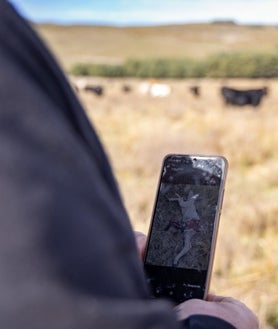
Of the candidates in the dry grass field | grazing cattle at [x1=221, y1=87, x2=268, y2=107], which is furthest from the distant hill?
grazing cattle at [x1=221, y1=87, x2=268, y2=107]

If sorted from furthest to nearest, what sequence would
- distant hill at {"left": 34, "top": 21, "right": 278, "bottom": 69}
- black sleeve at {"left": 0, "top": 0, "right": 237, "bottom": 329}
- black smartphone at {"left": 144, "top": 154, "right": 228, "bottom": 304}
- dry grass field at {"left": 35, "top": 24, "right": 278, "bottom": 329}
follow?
distant hill at {"left": 34, "top": 21, "right": 278, "bottom": 69}, dry grass field at {"left": 35, "top": 24, "right": 278, "bottom": 329}, black smartphone at {"left": 144, "top": 154, "right": 228, "bottom": 304}, black sleeve at {"left": 0, "top": 0, "right": 237, "bottom": 329}

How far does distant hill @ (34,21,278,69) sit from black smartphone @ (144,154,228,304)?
2910 inches

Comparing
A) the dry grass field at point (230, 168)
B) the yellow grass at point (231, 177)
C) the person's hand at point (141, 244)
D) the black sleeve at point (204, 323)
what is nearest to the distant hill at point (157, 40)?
the dry grass field at point (230, 168)

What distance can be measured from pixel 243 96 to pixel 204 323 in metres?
24.0

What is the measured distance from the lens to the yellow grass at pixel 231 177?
5.78 m

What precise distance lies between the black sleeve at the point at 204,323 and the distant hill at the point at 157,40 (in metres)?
74.4

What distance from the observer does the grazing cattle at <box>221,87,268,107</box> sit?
24734mm

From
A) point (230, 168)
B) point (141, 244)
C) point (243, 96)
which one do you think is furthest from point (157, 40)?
point (141, 244)

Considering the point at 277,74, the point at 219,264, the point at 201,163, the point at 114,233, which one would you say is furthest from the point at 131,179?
the point at 277,74

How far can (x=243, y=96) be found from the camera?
25.0 metres

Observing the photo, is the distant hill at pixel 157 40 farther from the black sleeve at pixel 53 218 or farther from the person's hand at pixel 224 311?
the black sleeve at pixel 53 218

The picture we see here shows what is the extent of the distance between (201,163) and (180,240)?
0.23 metres

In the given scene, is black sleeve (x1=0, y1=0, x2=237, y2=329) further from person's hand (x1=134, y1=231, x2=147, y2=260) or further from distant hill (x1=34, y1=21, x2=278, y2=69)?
distant hill (x1=34, y1=21, x2=278, y2=69)

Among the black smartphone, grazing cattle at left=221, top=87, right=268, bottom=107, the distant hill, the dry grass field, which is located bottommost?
the distant hill
